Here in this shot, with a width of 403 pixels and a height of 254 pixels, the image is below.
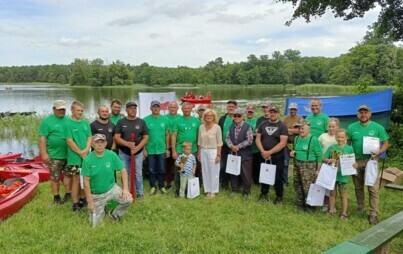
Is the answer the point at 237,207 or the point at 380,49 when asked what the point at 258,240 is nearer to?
the point at 237,207

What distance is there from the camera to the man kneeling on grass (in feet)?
14.2

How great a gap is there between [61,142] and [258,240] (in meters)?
3.06

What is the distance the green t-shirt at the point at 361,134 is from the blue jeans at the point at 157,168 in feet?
9.72

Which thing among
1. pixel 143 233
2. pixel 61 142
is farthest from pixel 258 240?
pixel 61 142

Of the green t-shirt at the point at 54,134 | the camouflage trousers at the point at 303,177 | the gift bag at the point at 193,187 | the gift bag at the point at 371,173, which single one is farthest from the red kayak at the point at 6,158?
the gift bag at the point at 371,173

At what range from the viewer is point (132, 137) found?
535cm

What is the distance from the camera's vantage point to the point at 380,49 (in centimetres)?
5006

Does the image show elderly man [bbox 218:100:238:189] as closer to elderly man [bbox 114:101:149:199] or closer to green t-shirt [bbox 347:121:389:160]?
elderly man [bbox 114:101:149:199]

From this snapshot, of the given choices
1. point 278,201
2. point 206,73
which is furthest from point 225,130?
point 206,73

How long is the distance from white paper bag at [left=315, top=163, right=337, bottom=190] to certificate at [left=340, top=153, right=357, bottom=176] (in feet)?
0.41

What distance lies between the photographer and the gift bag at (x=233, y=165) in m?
5.78

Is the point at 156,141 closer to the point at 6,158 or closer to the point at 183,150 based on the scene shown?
the point at 183,150

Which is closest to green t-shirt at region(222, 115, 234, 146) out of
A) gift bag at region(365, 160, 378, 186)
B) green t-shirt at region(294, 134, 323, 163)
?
green t-shirt at region(294, 134, 323, 163)

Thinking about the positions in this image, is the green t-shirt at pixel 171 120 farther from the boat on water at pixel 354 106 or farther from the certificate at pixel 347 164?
the boat on water at pixel 354 106
